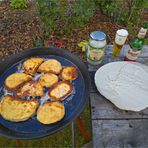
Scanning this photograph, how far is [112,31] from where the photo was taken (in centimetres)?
362

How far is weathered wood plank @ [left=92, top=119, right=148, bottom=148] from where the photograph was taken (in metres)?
1.65

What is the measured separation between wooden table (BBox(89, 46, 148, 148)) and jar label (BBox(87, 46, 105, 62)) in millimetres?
333

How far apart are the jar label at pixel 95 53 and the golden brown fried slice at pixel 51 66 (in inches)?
11.3

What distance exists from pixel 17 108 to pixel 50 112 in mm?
249

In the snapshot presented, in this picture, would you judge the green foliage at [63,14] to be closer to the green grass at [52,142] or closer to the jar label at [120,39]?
the jar label at [120,39]

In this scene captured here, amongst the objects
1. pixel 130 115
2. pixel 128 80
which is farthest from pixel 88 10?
pixel 130 115

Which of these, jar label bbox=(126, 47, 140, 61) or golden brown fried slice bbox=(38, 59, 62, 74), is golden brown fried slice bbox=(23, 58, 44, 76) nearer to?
golden brown fried slice bbox=(38, 59, 62, 74)

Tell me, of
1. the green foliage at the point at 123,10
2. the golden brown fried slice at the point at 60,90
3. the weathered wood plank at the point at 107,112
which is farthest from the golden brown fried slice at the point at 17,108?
the green foliage at the point at 123,10

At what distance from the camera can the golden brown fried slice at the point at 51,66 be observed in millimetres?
1944

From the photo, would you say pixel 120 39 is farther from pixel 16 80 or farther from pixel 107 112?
pixel 16 80

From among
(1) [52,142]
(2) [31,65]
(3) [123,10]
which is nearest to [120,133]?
(2) [31,65]

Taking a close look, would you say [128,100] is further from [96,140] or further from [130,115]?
[96,140]

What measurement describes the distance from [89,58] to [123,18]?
1.81m

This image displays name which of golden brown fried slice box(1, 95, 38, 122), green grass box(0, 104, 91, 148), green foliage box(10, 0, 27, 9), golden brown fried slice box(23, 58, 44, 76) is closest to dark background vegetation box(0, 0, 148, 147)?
green foliage box(10, 0, 27, 9)
